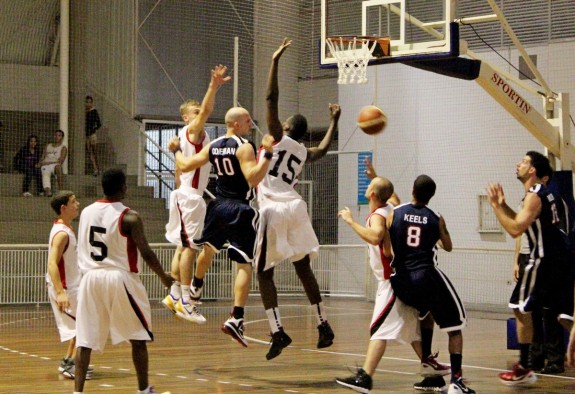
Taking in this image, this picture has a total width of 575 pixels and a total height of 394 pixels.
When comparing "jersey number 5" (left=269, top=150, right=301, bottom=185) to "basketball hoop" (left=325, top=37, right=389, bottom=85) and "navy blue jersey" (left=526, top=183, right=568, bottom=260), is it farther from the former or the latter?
"basketball hoop" (left=325, top=37, right=389, bottom=85)

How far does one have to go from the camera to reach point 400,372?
10.1m

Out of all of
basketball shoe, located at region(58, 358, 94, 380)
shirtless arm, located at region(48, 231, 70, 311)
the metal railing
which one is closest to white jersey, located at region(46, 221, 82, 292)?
shirtless arm, located at region(48, 231, 70, 311)

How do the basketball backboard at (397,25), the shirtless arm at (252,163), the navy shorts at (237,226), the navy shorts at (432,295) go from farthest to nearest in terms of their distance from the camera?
the basketball backboard at (397,25) < the navy shorts at (237,226) < the shirtless arm at (252,163) < the navy shorts at (432,295)

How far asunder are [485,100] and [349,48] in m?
6.68

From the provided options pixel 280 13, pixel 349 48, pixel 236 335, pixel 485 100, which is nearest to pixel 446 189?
pixel 485 100

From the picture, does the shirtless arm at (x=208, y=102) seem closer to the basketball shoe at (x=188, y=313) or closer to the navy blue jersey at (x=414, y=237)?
the basketball shoe at (x=188, y=313)

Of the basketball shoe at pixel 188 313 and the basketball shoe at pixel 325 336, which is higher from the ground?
the basketball shoe at pixel 188 313

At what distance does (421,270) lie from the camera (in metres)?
8.08

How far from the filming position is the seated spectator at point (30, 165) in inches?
811

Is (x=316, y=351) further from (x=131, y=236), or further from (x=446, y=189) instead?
(x=446, y=189)

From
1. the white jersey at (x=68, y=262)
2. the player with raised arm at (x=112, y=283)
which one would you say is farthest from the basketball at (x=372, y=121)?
the player with raised arm at (x=112, y=283)

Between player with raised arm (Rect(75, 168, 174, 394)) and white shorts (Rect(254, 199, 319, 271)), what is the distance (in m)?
2.38

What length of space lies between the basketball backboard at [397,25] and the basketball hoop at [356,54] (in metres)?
0.11

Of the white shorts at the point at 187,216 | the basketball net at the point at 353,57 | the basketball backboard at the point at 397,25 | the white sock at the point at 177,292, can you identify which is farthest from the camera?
the basketball net at the point at 353,57
